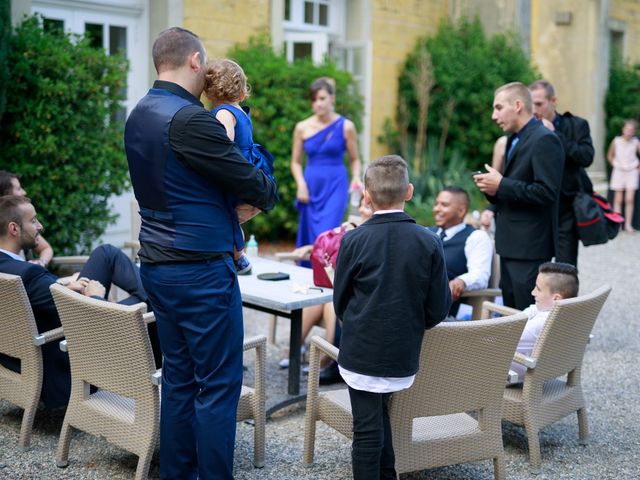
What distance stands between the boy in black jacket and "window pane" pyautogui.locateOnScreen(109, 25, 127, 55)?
6765 mm

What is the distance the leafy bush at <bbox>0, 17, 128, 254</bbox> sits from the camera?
7078mm

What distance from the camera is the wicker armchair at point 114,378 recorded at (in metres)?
3.61

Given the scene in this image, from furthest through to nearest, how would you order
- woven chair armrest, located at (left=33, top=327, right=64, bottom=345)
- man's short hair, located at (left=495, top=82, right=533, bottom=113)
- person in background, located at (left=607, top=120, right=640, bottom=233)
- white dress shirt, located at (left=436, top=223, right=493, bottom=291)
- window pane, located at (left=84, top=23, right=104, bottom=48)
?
person in background, located at (left=607, top=120, right=640, bottom=233) < window pane, located at (left=84, top=23, right=104, bottom=48) < white dress shirt, located at (left=436, top=223, right=493, bottom=291) < man's short hair, located at (left=495, top=82, right=533, bottom=113) < woven chair armrest, located at (left=33, top=327, right=64, bottom=345)

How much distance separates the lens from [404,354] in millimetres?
3277

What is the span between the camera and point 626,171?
13.5 meters

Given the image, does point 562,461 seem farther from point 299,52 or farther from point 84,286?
point 299,52

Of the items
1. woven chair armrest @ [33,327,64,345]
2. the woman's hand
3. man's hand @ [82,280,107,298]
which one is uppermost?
the woman's hand

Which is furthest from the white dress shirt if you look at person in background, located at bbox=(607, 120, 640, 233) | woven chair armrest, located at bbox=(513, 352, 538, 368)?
person in background, located at bbox=(607, 120, 640, 233)

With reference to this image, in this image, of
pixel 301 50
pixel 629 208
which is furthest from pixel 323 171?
pixel 629 208

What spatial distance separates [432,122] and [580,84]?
6107 mm

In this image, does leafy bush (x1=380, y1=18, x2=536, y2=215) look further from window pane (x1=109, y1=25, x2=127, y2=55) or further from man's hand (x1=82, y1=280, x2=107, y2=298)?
man's hand (x1=82, y1=280, x2=107, y2=298)

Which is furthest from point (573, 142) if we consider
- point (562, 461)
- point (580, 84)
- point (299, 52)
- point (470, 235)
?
point (580, 84)

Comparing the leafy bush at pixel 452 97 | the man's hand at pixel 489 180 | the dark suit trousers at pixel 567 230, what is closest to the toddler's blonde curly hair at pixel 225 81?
the man's hand at pixel 489 180

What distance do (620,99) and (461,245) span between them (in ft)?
47.5
